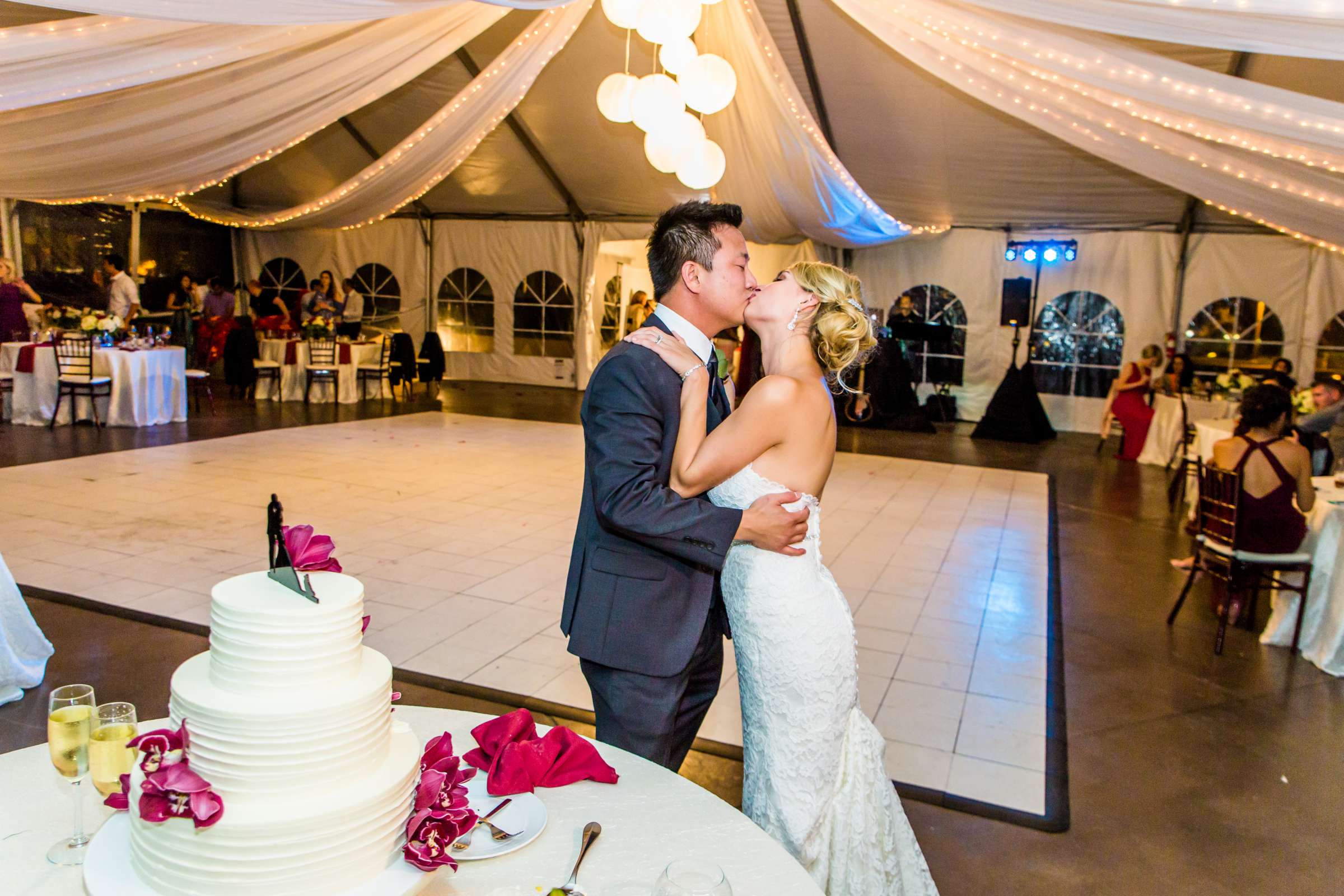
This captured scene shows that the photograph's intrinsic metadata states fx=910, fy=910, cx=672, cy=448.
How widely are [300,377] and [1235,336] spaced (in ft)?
38.9

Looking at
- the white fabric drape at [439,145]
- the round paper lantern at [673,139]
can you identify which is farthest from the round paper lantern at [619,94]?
the white fabric drape at [439,145]

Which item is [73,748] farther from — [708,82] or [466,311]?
[466,311]

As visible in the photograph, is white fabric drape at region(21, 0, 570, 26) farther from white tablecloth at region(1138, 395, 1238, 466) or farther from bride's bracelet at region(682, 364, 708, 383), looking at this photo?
white tablecloth at region(1138, 395, 1238, 466)

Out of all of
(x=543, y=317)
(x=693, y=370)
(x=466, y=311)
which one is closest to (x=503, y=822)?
(x=693, y=370)

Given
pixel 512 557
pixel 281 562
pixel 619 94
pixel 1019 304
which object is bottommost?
pixel 512 557

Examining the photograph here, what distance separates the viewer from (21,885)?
3.68 ft

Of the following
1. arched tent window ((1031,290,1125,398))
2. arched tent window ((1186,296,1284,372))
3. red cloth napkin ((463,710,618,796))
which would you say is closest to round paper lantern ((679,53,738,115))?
red cloth napkin ((463,710,618,796))

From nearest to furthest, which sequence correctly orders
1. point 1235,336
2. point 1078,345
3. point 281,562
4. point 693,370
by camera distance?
point 281,562 → point 693,370 → point 1235,336 → point 1078,345

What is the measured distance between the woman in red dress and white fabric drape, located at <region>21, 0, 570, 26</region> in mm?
8364

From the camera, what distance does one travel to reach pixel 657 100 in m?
5.34

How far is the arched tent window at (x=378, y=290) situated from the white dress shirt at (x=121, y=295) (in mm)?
5014

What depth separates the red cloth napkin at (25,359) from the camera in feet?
28.3

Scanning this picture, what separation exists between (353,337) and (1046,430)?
30.9 ft

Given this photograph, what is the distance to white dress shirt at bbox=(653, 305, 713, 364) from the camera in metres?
1.98
